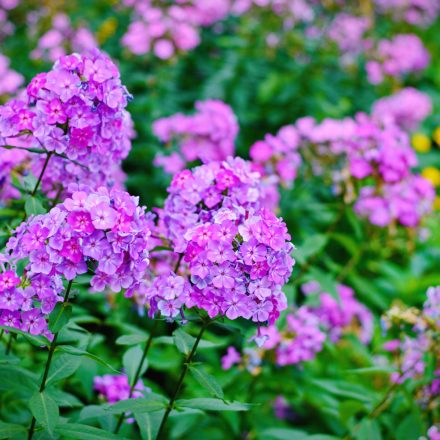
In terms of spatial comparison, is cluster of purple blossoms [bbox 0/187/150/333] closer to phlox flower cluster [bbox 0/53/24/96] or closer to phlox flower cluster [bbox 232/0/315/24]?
phlox flower cluster [bbox 0/53/24/96]

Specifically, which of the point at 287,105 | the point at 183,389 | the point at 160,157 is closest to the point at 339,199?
the point at 160,157

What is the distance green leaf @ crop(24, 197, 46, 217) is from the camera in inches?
82.2

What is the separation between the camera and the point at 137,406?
1.96m

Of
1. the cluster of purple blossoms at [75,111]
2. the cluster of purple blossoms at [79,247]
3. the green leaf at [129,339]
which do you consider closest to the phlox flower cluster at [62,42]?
the cluster of purple blossoms at [75,111]

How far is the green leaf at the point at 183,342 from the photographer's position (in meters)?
2.02

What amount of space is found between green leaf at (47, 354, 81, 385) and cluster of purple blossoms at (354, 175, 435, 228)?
6.52 ft

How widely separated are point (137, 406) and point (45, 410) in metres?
0.27

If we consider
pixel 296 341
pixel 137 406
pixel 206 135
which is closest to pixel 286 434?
pixel 296 341

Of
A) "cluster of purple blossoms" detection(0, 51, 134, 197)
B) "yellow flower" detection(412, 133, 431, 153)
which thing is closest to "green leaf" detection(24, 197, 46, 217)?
"cluster of purple blossoms" detection(0, 51, 134, 197)

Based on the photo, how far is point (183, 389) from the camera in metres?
3.74

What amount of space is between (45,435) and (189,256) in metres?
0.76

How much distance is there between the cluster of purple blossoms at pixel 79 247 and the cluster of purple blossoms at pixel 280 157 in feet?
6.35

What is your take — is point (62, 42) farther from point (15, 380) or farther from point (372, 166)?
point (15, 380)

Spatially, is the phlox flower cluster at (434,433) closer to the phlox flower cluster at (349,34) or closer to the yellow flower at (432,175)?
the yellow flower at (432,175)
